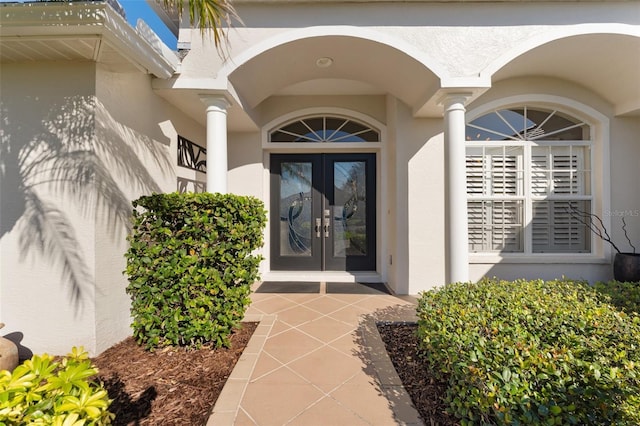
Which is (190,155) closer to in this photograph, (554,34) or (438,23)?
(438,23)

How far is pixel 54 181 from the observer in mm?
2803

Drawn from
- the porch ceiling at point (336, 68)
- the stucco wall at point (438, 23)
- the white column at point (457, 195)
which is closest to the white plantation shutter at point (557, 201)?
the stucco wall at point (438, 23)

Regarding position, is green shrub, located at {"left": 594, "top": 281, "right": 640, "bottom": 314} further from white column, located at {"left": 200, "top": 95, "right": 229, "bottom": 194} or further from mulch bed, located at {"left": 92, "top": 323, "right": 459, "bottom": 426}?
white column, located at {"left": 200, "top": 95, "right": 229, "bottom": 194}

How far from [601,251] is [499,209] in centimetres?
189

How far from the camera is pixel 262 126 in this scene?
18.6 ft

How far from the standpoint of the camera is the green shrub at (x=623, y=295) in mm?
2818

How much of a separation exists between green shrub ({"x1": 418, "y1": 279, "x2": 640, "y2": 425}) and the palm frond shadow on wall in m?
3.51

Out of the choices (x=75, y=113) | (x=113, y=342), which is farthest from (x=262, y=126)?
(x=113, y=342)

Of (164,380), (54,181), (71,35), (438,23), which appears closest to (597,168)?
(438,23)

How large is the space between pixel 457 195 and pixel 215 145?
11.2 feet

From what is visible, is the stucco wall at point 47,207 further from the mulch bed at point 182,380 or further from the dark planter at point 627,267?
the dark planter at point 627,267

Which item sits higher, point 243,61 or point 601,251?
point 243,61

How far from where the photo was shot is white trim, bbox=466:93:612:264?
4859 mm

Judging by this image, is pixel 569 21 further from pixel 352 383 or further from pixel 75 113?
pixel 75 113
